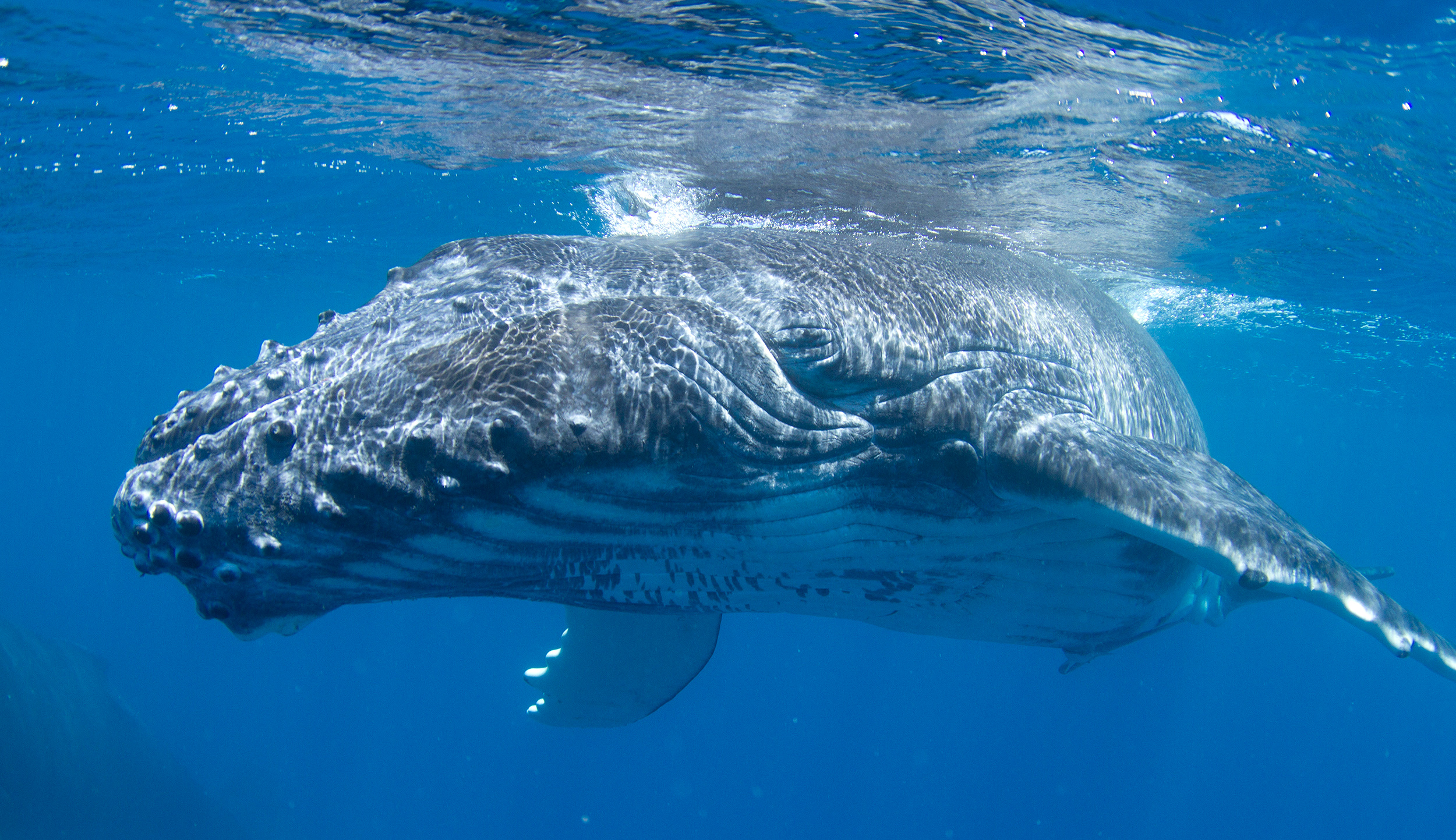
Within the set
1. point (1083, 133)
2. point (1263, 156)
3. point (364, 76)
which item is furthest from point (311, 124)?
point (1263, 156)

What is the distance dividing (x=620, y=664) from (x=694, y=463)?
363 cm

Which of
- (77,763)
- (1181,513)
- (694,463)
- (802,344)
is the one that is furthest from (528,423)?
(77,763)

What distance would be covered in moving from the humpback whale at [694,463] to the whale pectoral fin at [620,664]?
1692 millimetres

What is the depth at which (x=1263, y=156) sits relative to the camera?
1055 cm

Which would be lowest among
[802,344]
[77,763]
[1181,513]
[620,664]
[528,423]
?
[77,763]

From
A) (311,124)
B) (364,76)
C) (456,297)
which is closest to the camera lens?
(456,297)

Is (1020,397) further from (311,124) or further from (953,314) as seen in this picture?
(311,124)

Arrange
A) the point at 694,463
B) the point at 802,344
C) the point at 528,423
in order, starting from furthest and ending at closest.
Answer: the point at 802,344 < the point at 694,463 < the point at 528,423

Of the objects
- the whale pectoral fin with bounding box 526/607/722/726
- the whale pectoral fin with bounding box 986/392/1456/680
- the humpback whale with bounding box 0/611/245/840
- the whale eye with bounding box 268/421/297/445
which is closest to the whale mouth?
the whale eye with bounding box 268/421/297/445

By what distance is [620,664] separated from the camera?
6.47 m

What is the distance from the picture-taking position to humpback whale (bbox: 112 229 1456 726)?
9.91ft

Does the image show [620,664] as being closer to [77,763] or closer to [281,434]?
[281,434]

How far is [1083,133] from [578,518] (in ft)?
31.8

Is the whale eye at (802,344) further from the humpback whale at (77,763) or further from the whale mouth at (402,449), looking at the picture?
the humpback whale at (77,763)
